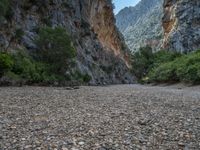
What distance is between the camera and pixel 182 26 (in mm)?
115375

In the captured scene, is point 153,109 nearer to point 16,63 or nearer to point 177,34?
point 16,63

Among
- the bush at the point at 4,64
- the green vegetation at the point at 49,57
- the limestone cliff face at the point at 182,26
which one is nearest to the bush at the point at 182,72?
the green vegetation at the point at 49,57

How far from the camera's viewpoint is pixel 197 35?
112 meters

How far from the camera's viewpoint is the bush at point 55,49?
46469 millimetres

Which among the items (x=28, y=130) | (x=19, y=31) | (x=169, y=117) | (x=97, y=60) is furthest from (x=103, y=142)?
(x=97, y=60)

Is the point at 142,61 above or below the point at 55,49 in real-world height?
above

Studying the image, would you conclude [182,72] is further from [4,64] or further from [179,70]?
[4,64]

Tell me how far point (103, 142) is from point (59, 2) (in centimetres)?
6541

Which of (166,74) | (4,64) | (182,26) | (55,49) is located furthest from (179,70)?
(182,26)

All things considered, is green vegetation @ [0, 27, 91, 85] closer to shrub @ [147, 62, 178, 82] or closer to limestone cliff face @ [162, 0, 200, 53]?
shrub @ [147, 62, 178, 82]

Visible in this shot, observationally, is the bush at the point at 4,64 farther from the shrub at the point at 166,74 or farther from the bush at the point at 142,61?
the bush at the point at 142,61

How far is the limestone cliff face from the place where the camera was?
112 meters

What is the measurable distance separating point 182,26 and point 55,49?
77812 millimetres

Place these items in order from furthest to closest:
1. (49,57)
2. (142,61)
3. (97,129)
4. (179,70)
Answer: (142,61)
(49,57)
(179,70)
(97,129)
